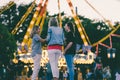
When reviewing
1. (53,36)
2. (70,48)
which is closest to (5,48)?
(70,48)

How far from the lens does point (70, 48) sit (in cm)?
1277

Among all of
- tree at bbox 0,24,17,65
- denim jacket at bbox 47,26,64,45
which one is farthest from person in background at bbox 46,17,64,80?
tree at bbox 0,24,17,65

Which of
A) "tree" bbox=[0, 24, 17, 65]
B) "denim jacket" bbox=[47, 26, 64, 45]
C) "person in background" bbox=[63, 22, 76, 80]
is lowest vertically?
"tree" bbox=[0, 24, 17, 65]

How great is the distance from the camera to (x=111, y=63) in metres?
72.3

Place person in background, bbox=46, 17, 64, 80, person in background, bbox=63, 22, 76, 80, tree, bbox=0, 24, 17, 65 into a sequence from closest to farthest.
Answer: person in background, bbox=46, 17, 64, 80, person in background, bbox=63, 22, 76, 80, tree, bbox=0, 24, 17, 65

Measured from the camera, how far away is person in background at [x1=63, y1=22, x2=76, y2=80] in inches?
500

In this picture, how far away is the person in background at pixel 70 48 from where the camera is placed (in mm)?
12711

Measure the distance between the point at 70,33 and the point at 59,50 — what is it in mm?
750

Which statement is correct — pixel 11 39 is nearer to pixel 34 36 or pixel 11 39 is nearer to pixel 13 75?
pixel 13 75

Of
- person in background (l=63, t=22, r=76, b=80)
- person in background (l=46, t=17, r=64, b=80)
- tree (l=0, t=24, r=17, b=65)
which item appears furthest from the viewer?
tree (l=0, t=24, r=17, b=65)

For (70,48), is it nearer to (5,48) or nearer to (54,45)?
(54,45)

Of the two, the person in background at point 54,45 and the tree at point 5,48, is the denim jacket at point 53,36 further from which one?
the tree at point 5,48

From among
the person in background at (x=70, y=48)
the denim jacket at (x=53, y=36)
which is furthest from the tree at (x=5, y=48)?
the denim jacket at (x=53, y=36)

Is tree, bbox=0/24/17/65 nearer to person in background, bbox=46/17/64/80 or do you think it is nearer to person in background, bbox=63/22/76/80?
person in background, bbox=63/22/76/80
